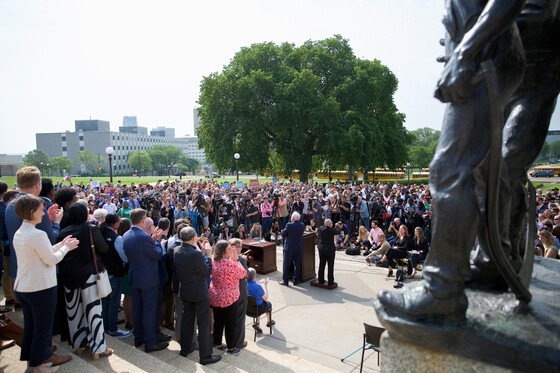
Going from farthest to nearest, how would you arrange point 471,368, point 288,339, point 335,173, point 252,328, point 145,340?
point 335,173, point 252,328, point 288,339, point 145,340, point 471,368

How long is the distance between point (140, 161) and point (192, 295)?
119938mm

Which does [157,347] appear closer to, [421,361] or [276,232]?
[421,361]

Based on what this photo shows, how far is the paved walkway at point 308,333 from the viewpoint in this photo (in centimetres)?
468

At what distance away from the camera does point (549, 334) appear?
1995 millimetres

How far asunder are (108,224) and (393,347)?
4.59 m

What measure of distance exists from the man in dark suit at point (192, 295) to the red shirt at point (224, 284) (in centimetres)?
33

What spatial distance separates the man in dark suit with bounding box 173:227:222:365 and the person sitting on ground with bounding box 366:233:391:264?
23.6 ft

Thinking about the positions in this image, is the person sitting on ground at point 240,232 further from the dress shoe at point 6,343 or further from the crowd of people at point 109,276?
the dress shoe at point 6,343

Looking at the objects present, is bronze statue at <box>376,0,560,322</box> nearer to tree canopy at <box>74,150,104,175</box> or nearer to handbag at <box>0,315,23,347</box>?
handbag at <box>0,315,23,347</box>

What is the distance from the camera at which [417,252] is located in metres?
9.94

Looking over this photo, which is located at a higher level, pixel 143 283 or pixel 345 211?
pixel 143 283

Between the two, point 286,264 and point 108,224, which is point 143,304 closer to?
point 108,224

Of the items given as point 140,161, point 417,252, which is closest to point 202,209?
point 417,252

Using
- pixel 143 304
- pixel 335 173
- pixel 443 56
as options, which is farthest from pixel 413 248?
pixel 335 173
